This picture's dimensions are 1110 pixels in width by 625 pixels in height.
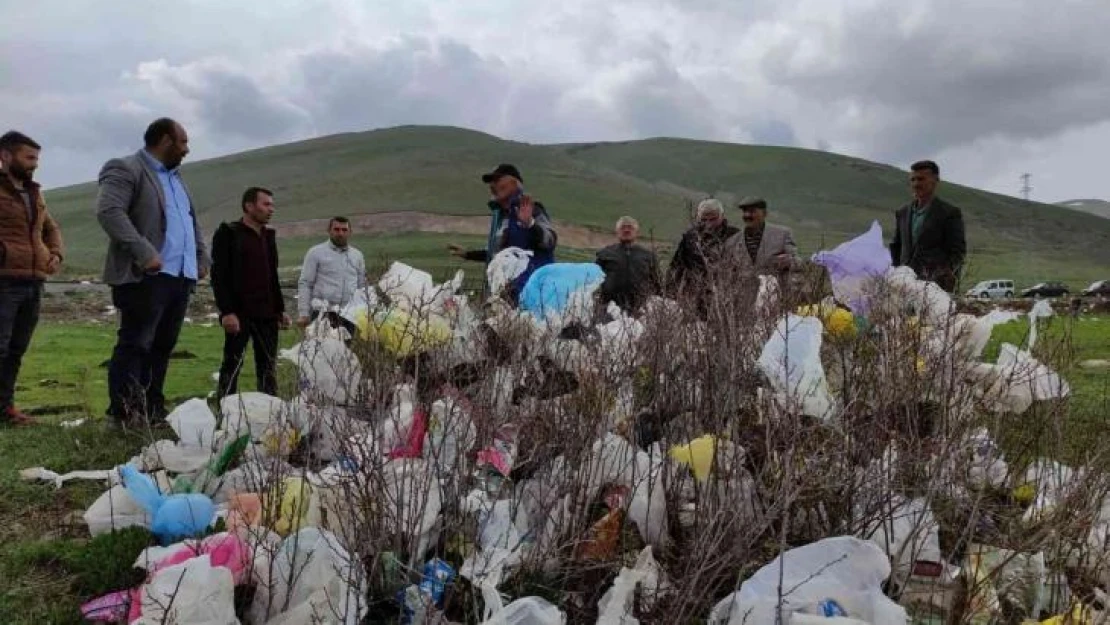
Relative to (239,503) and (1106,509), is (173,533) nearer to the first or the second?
Result: (239,503)

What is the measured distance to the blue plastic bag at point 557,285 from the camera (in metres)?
4.24

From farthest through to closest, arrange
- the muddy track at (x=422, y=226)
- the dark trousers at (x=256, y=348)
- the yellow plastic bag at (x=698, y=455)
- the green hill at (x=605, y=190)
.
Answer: the green hill at (x=605, y=190) < the muddy track at (x=422, y=226) < the dark trousers at (x=256, y=348) < the yellow plastic bag at (x=698, y=455)

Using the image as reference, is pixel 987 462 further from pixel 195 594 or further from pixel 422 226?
pixel 422 226

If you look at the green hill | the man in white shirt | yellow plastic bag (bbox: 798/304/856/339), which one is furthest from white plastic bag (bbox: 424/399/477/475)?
the green hill

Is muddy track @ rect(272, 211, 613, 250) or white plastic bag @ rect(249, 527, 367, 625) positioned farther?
muddy track @ rect(272, 211, 613, 250)

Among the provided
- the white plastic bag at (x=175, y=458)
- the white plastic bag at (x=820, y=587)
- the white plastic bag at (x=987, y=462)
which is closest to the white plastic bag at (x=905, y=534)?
the white plastic bag at (x=820, y=587)

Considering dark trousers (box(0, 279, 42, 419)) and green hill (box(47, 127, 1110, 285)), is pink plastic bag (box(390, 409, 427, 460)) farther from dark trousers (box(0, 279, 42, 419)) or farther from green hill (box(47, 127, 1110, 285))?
green hill (box(47, 127, 1110, 285))

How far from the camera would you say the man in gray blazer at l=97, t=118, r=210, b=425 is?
3969 mm

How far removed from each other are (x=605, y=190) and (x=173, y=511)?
7050cm

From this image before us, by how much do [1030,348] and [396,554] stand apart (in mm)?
2658

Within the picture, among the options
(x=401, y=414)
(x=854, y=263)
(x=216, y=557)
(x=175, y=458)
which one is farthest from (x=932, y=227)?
(x=216, y=557)

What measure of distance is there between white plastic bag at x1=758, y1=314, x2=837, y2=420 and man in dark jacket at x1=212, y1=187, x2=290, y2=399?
2.93 m

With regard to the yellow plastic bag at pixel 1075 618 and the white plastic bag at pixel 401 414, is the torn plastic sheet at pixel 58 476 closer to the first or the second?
the white plastic bag at pixel 401 414

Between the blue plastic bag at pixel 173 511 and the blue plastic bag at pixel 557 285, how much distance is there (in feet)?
6.43
